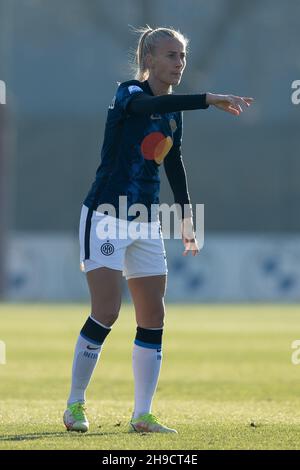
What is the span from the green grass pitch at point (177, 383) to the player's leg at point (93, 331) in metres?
0.14

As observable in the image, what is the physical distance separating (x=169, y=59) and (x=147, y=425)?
6.59 ft

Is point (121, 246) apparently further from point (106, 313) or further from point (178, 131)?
point (178, 131)

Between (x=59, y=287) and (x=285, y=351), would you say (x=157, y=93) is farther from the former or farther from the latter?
(x=59, y=287)

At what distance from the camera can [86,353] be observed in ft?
25.1

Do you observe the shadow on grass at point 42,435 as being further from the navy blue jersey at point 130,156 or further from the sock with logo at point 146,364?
the navy blue jersey at point 130,156

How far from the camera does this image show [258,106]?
43156 mm

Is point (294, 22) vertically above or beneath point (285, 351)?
above

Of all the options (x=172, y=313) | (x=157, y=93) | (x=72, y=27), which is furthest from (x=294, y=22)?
(x=157, y=93)

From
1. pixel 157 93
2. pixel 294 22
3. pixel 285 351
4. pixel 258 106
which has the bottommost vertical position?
pixel 285 351

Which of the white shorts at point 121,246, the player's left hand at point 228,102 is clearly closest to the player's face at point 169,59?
the player's left hand at point 228,102

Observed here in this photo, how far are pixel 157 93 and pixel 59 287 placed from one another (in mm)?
22741

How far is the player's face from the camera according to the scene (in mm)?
7523

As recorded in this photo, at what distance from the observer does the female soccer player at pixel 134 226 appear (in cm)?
755
